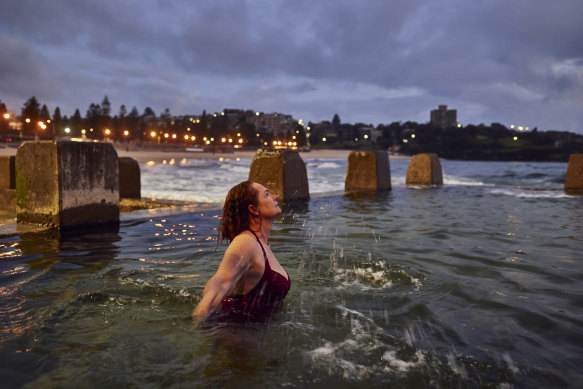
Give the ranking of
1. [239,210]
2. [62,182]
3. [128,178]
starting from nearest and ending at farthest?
[239,210], [62,182], [128,178]

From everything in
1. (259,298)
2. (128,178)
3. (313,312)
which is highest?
(128,178)

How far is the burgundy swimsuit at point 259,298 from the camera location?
3.41 meters

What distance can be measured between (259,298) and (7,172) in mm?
7839

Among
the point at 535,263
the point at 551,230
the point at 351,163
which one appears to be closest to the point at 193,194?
the point at 351,163

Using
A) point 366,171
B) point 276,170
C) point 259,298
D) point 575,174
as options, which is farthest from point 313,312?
point 575,174

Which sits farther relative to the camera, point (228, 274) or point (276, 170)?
point (276, 170)

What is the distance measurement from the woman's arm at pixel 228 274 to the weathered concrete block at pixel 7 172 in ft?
25.1

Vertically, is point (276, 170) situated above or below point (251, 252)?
above

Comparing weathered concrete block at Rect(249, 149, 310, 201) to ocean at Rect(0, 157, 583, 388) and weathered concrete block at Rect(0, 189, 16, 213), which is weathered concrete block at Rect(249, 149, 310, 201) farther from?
weathered concrete block at Rect(0, 189, 16, 213)

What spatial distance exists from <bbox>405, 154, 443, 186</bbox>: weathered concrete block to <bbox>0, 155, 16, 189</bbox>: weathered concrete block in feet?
44.2

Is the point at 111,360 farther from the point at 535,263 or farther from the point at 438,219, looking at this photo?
the point at 438,219

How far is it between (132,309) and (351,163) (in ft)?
38.3

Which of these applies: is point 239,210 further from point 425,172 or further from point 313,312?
point 425,172

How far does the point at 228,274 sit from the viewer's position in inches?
122
